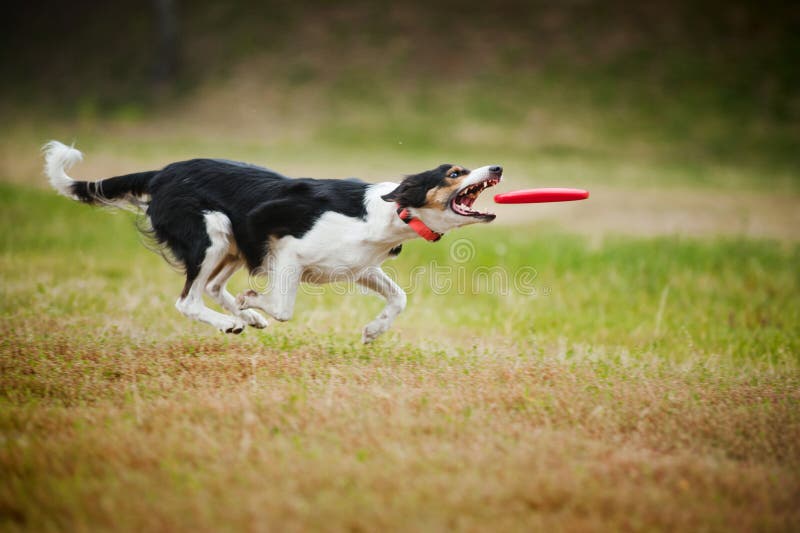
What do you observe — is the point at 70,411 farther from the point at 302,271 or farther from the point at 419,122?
the point at 419,122

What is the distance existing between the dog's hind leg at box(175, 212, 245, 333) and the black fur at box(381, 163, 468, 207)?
1.37 m

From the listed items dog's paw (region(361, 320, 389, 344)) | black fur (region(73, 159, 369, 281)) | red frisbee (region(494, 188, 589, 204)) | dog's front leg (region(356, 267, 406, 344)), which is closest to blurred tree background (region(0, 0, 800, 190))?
red frisbee (region(494, 188, 589, 204))

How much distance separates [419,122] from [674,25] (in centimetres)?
1323

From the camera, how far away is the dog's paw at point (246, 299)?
5.82 meters

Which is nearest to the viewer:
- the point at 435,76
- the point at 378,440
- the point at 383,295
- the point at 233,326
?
the point at 378,440

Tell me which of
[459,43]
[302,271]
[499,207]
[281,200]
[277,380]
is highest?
[459,43]

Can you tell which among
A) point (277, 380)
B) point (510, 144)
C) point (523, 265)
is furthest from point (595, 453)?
point (510, 144)

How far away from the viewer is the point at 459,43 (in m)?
34.4

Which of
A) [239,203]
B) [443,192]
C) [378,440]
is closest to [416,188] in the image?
[443,192]

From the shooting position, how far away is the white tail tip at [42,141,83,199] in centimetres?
635

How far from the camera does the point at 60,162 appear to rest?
638cm

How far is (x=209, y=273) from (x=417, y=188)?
5.74 feet

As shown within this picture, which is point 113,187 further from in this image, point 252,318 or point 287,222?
point 287,222

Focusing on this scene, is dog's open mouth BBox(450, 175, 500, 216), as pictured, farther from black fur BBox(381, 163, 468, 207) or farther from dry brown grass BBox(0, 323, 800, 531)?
dry brown grass BBox(0, 323, 800, 531)
